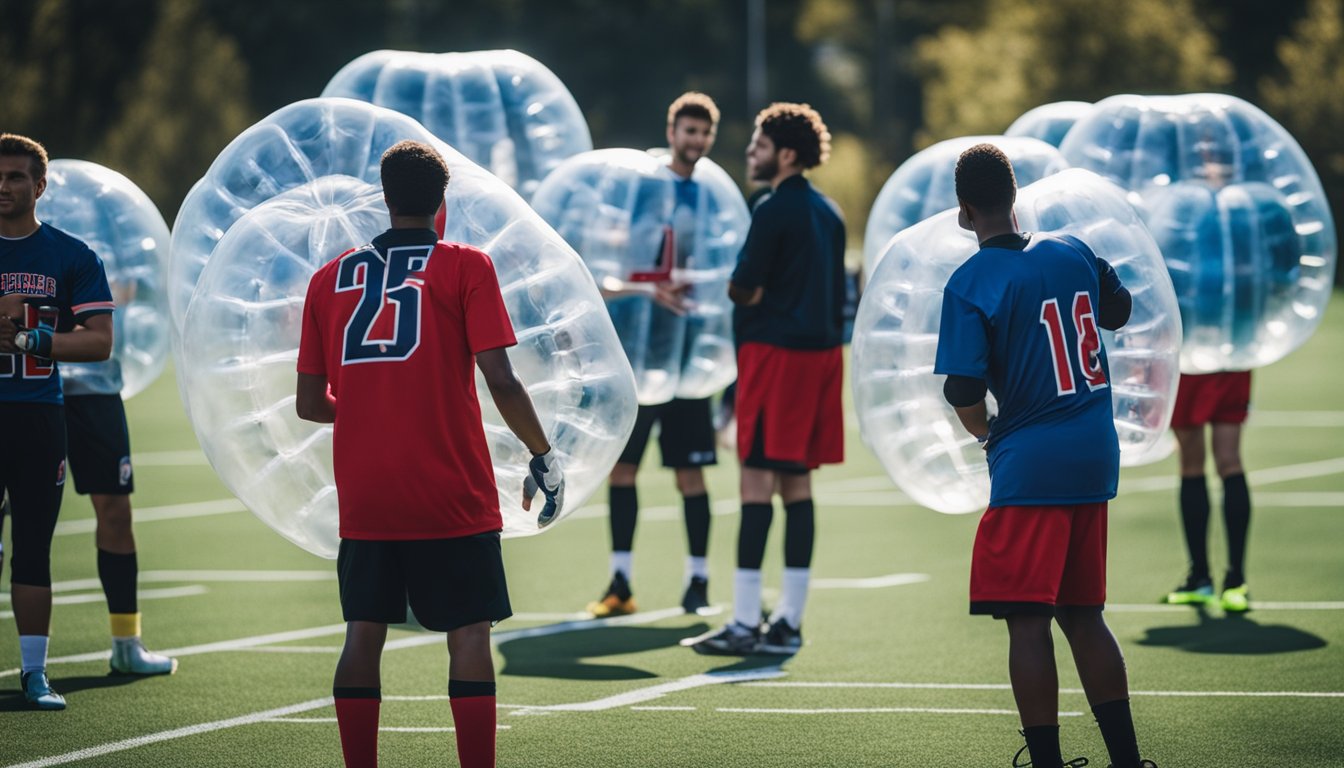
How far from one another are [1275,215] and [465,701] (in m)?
4.95

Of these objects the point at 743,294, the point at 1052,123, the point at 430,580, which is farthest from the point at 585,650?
the point at 1052,123

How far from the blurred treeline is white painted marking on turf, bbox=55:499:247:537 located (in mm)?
25329

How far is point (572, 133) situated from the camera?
30.9 ft

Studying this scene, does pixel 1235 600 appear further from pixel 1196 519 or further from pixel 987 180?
pixel 987 180

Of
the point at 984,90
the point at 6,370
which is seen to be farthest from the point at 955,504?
the point at 984,90

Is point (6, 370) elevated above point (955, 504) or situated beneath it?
elevated above

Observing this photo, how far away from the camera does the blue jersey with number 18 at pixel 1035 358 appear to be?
205 inches

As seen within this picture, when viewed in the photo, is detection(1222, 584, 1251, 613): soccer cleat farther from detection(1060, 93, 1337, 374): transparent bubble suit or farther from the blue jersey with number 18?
the blue jersey with number 18

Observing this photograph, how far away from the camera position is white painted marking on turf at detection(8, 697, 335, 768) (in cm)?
606

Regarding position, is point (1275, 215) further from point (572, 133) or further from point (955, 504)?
point (572, 133)

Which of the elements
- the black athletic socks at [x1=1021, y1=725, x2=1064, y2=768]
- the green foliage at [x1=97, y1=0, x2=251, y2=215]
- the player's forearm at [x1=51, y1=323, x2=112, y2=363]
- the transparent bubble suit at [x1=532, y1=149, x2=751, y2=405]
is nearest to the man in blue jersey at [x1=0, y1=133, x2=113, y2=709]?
the player's forearm at [x1=51, y1=323, x2=112, y2=363]

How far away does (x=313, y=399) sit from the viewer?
17.1ft

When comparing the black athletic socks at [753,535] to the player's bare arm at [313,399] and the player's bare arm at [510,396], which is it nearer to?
the player's bare arm at [510,396]

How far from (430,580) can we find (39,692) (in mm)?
2631
